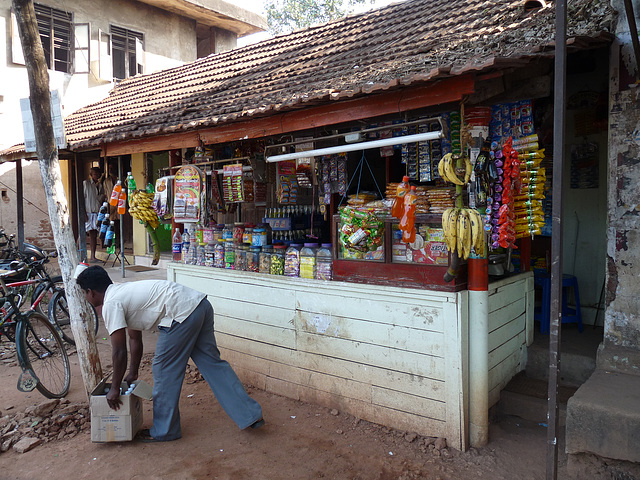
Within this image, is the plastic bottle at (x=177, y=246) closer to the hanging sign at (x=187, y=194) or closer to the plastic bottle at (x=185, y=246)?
the plastic bottle at (x=185, y=246)

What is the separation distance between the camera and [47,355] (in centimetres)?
534

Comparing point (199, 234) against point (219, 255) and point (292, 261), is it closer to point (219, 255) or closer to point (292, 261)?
point (219, 255)

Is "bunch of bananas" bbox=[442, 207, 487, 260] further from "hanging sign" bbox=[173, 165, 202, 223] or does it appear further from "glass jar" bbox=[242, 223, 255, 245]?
"hanging sign" bbox=[173, 165, 202, 223]

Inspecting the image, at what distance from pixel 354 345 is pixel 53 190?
317 cm

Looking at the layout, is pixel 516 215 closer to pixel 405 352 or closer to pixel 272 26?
pixel 405 352

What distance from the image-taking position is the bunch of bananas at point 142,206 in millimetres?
6648

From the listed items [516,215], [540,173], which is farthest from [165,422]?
[540,173]

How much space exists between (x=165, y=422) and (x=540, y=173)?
3824mm

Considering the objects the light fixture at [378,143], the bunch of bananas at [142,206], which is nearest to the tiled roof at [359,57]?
the light fixture at [378,143]

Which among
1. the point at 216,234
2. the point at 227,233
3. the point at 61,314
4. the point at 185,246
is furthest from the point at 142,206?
the point at 61,314

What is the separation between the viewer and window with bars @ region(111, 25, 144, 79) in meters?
13.9

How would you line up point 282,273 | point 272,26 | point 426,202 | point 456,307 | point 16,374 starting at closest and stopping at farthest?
point 456,307
point 426,202
point 282,273
point 16,374
point 272,26

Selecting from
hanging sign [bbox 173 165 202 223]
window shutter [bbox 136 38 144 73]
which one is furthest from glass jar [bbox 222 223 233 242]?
window shutter [bbox 136 38 144 73]

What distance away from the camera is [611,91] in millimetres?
3949
